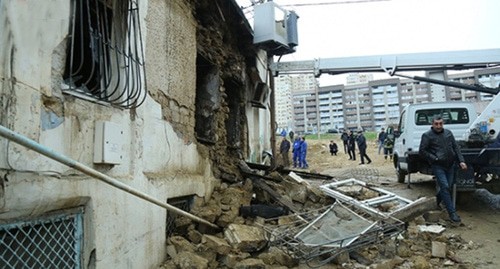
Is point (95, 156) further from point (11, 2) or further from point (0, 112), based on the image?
point (11, 2)

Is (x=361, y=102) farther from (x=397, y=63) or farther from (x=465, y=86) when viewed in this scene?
(x=465, y=86)

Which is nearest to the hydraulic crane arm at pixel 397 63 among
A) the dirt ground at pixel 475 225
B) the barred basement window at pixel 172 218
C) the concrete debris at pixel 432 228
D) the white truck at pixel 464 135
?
the white truck at pixel 464 135

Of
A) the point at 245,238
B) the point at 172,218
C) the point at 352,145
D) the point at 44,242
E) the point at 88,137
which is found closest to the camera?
the point at 44,242

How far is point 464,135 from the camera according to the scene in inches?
290

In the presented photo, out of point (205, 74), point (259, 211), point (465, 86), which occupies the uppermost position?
point (465, 86)

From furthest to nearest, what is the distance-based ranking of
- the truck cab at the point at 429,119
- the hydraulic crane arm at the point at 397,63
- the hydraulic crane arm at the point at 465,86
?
1. the hydraulic crane arm at the point at 397,63
2. the truck cab at the point at 429,119
3. the hydraulic crane arm at the point at 465,86

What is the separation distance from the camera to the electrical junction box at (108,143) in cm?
272

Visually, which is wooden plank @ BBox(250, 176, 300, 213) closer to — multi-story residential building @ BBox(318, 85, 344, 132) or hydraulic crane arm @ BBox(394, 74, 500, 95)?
hydraulic crane arm @ BBox(394, 74, 500, 95)

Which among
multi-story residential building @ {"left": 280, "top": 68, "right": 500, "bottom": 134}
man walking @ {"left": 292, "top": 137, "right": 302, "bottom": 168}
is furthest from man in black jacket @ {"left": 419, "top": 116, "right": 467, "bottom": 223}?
multi-story residential building @ {"left": 280, "top": 68, "right": 500, "bottom": 134}

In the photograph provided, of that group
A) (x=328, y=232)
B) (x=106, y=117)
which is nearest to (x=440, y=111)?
(x=328, y=232)

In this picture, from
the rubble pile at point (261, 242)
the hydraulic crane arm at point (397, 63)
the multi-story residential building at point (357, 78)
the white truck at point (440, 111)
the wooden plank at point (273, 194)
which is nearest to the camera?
the rubble pile at point (261, 242)

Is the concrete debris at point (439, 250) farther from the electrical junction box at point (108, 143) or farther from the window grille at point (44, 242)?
the window grille at point (44, 242)

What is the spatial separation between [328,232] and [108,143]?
270cm

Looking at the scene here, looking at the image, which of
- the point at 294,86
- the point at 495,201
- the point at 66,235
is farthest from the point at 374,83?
the point at 66,235
